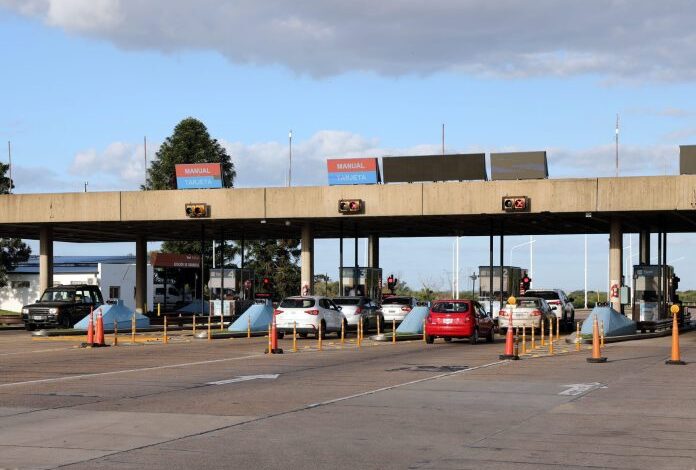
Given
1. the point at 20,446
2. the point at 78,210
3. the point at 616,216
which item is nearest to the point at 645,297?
the point at 616,216

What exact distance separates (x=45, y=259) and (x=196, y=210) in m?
11.2

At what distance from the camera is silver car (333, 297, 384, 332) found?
140 feet

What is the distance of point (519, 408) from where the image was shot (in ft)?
51.7

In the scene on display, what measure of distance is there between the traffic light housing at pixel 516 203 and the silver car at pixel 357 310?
7182 millimetres

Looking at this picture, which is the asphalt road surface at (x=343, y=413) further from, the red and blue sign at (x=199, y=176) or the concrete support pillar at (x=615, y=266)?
the red and blue sign at (x=199, y=176)

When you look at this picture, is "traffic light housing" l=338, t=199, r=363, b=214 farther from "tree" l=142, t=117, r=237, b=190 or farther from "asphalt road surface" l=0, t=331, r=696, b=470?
"tree" l=142, t=117, r=237, b=190

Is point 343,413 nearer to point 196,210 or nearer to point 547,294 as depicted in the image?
point 547,294

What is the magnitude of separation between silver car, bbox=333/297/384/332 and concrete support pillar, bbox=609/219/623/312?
1061 cm

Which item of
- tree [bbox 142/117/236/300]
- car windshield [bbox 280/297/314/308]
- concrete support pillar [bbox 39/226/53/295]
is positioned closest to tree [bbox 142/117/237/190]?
tree [bbox 142/117/236/300]

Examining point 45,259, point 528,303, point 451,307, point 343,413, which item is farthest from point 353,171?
point 343,413

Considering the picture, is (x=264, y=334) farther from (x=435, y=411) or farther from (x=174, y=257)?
(x=174, y=257)

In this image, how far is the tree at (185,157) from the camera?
9319cm

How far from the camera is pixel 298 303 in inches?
1479

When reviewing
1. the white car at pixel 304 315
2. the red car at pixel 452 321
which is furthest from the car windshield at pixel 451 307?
the white car at pixel 304 315
